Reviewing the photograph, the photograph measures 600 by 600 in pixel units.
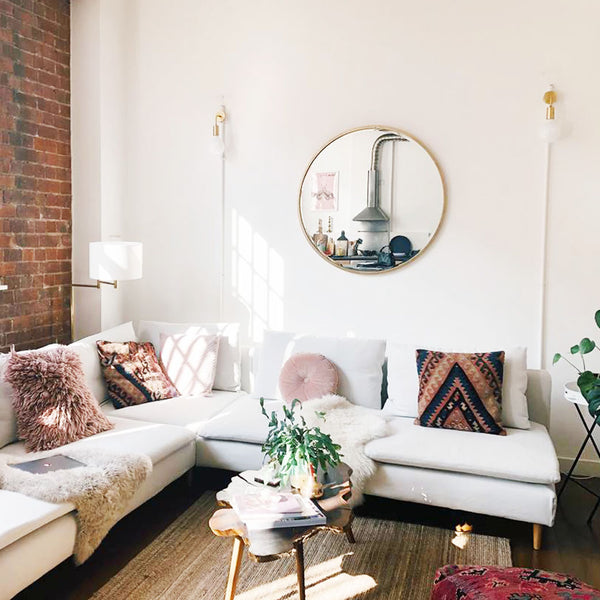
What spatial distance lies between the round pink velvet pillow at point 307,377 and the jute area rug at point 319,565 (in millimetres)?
784

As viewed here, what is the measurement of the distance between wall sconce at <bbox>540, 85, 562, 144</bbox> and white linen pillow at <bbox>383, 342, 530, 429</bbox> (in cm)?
124

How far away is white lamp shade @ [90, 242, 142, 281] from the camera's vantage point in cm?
394

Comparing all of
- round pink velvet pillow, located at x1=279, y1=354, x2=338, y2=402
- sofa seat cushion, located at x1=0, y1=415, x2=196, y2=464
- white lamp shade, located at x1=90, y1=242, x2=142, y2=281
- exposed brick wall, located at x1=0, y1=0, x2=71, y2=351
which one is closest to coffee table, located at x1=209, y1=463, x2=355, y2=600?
sofa seat cushion, located at x1=0, y1=415, x2=196, y2=464

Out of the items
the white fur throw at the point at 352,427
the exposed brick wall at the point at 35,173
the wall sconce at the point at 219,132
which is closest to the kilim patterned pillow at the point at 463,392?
the white fur throw at the point at 352,427

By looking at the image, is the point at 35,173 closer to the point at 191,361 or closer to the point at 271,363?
the point at 191,361

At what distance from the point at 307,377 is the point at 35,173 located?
2.17 meters

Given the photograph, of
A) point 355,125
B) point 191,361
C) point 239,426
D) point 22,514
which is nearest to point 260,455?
point 239,426

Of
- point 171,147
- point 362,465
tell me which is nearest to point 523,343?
point 362,465

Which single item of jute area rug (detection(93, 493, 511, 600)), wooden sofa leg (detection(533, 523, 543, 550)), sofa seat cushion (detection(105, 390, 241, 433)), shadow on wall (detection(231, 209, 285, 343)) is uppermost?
shadow on wall (detection(231, 209, 285, 343))

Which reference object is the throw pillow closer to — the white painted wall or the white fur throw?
the white painted wall

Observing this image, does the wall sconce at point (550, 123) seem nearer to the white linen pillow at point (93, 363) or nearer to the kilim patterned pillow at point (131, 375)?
the kilim patterned pillow at point (131, 375)

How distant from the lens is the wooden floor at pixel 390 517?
2.66 meters

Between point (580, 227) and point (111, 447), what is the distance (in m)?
2.85

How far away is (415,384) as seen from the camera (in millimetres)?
3684
